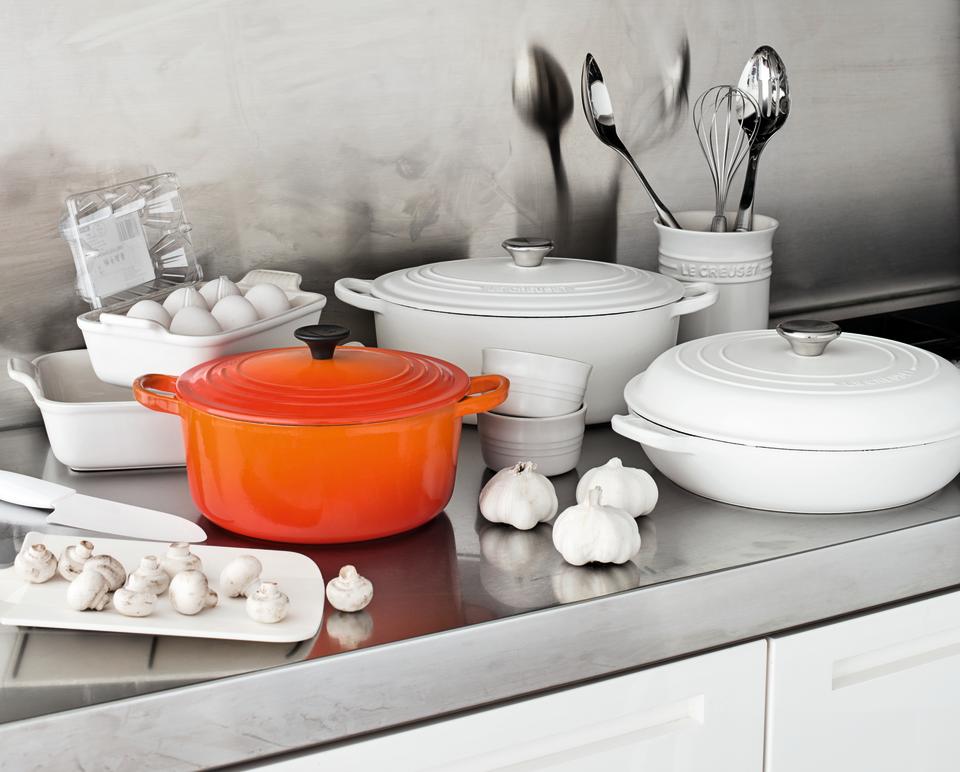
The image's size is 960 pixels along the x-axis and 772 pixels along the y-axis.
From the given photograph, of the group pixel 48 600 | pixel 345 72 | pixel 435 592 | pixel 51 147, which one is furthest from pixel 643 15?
pixel 48 600

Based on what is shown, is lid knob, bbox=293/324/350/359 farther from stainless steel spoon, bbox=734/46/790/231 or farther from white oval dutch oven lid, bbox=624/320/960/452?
stainless steel spoon, bbox=734/46/790/231

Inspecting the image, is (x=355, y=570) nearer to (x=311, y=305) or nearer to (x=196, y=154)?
(x=311, y=305)

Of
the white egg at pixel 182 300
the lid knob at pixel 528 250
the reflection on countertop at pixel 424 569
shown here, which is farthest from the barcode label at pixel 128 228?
the lid knob at pixel 528 250

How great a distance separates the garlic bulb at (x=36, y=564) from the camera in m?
0.71

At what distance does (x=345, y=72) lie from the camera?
3.96ft

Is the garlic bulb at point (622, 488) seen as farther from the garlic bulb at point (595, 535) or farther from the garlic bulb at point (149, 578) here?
the garlic bulb at point (149, 578)

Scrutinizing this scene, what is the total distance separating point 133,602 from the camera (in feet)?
2.21

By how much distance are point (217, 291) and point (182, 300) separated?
0.04 m

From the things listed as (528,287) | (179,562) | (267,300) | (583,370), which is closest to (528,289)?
(528,287)

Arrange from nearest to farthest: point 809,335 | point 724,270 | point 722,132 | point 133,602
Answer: point 133,602
point 809,335
point 724,270
point 722,132

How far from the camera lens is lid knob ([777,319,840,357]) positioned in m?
0.90

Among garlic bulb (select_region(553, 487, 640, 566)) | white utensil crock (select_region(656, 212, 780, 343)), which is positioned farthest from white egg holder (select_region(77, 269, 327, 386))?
white utensil crock (select_region(656, 212, 780, 343))

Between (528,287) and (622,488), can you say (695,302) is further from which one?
(622,488)

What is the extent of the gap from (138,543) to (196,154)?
525mm
